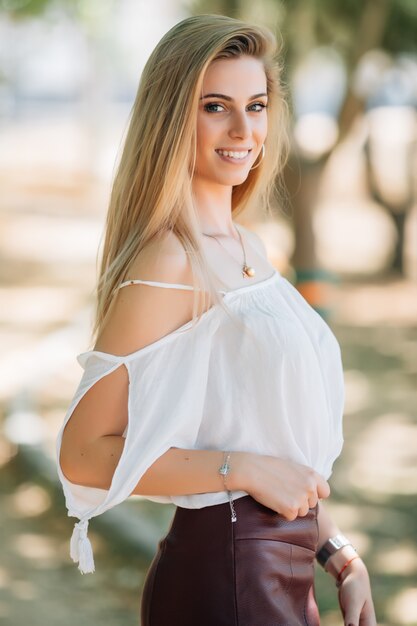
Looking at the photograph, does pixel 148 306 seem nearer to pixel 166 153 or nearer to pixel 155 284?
pixel 155 284

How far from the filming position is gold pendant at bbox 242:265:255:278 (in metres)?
2.05

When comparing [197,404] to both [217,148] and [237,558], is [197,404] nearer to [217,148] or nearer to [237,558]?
[237,558]

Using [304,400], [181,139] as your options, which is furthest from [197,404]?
[181,139]

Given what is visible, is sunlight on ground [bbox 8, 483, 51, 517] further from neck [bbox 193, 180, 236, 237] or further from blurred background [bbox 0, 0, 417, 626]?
neck [bbox 193, 180, 236, 237]

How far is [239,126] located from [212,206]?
0.19 metres

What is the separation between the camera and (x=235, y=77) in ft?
6.44

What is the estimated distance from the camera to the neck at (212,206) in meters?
2.05

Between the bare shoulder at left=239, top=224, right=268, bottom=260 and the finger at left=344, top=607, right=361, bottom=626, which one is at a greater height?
the bare shoulder at left=239, top=224, right=268, bottom=260

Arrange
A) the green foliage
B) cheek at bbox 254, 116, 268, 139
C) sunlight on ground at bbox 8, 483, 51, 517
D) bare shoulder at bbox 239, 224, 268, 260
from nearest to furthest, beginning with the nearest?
cheek at bbox 254, 116, 268, 139 < bare shoulder at bbox 239, 224, 268, 260 < sunlight on ground at bbox 8, 483, 51, 517 < the green foliage

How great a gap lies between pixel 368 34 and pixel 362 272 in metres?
6.48

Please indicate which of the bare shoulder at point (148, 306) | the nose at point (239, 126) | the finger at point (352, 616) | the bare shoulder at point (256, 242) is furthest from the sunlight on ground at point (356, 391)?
the bare shoulder at point (148, 306)

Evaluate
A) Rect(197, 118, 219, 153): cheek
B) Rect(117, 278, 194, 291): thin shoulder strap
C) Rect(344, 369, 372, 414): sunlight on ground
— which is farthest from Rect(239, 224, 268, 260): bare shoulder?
Rect(344, 369, 372, 414): sunlight on ground

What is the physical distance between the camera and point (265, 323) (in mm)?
1901

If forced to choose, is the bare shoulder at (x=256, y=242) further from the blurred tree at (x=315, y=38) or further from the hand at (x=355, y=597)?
the blurred tree at (x=315, y=38)
